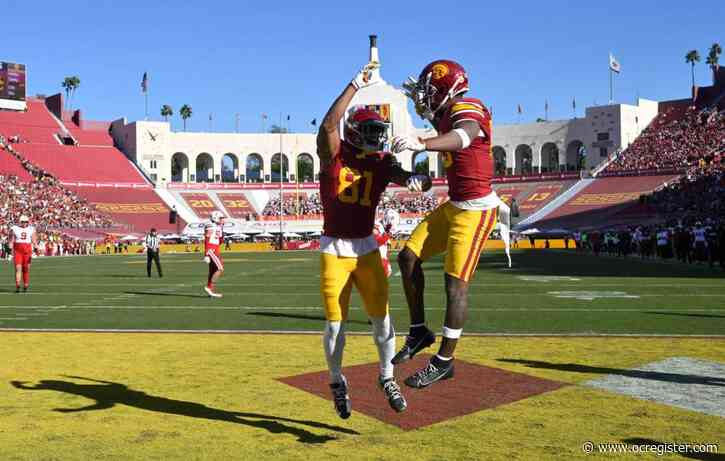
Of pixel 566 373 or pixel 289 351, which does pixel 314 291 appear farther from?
pixel 566 373

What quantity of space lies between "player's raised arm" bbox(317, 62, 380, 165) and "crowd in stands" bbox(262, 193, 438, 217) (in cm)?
6868

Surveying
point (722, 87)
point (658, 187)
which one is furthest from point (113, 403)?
point (722, 87)

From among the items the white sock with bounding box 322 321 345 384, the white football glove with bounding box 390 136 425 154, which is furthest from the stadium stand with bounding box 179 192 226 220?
the white football glove with bounding box 390 136 425 154

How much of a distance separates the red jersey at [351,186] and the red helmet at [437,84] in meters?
0.60

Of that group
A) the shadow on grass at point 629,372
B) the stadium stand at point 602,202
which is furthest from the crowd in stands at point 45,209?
the shadow on grass at point 629,372

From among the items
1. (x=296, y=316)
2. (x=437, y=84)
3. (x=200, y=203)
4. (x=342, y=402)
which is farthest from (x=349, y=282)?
(x=200, y=203)

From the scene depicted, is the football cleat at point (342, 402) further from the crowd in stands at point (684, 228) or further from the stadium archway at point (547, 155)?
the stadium archway at point (547, 155)

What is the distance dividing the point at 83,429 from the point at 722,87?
83.3 m

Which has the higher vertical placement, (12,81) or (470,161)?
(12,81)

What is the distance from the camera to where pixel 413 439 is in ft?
Answer: 16.6

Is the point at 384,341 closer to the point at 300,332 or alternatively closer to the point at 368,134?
the point at 368,134

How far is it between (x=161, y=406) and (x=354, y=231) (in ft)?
7.42

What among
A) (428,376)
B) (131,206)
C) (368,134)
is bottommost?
(428,376)

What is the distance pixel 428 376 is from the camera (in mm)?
5535
